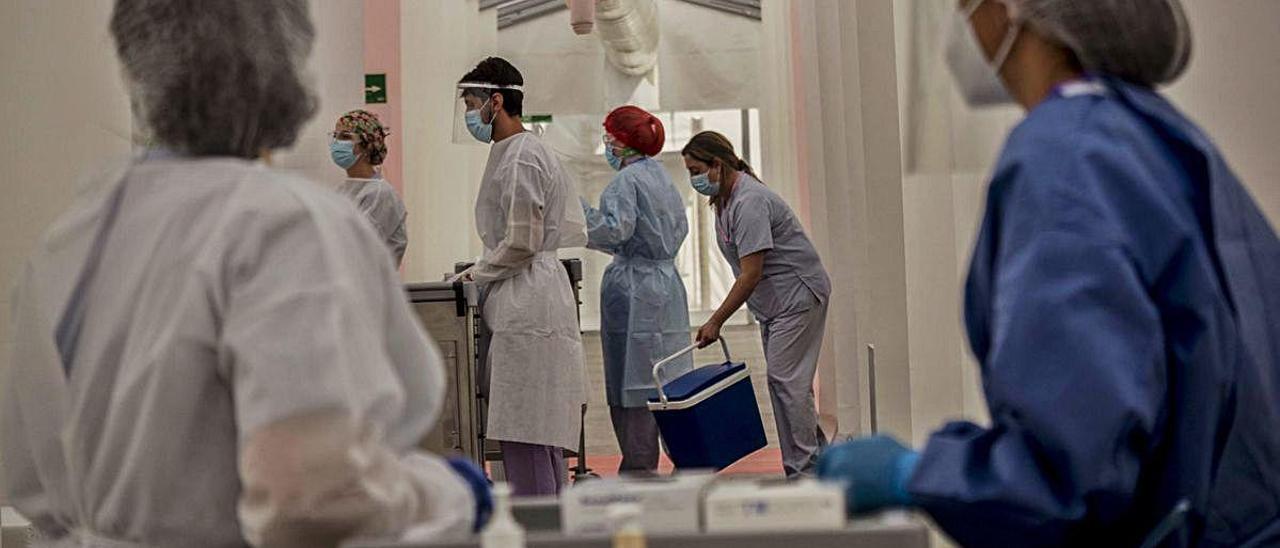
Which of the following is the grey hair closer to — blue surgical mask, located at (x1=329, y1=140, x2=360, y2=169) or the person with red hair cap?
blue surgical mask, located at (x1=329, y1=140, x2=360, y2=169)

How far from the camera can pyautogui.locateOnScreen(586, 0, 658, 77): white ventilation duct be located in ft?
32.9

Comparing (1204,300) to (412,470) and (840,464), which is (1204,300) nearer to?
(840,464)

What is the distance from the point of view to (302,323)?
1.27 meters

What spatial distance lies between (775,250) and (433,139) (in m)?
3.01

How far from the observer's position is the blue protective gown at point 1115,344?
1382 mm

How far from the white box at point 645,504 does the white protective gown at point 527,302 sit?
10.8 ft

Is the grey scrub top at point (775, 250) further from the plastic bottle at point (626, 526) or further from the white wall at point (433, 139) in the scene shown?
the plastic bottle at point (626, 526)

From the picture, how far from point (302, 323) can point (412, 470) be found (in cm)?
21

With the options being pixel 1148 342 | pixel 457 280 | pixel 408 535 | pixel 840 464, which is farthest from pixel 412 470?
pixel 457 280

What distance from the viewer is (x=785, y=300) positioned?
555 centimetres

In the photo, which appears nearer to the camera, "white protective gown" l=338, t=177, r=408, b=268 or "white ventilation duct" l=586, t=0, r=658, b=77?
"white protective gown" l=338, t=177, r=408, b=268

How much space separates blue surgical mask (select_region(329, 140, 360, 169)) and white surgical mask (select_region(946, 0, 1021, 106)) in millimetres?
3823

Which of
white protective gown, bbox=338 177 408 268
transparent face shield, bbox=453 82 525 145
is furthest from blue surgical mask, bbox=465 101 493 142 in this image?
white protective gown, bbox=338 177 408 268

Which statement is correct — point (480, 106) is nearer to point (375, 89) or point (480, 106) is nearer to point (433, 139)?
point (375, 89)
